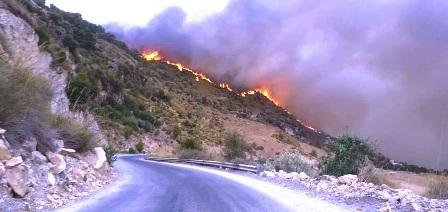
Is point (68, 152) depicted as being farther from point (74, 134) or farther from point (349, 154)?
point (349, 154)

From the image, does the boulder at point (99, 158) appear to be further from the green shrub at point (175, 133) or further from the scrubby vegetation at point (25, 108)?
the green shrub at point (175, 133)

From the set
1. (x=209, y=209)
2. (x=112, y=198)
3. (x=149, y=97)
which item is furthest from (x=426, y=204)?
(x=149, y=97)

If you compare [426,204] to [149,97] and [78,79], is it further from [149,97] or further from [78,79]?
[149,97]

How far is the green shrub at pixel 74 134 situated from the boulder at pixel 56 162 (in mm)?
2434

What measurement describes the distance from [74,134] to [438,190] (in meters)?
13.1

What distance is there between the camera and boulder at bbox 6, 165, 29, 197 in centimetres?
1106

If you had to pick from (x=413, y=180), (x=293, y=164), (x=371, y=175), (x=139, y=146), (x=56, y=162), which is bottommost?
(x=56, y=162)

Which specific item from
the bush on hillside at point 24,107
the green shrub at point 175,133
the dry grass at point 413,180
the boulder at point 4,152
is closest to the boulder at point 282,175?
the dry grass at point 413,180

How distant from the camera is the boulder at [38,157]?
43.6 ft

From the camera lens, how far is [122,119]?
275 feet

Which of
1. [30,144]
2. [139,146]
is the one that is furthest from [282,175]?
[139,146]

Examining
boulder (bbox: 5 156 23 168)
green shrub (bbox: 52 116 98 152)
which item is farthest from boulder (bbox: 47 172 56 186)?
green shrub (bbox: 52 116 98 152)

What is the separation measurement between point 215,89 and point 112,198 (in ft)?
497

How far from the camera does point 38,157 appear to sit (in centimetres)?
1348
